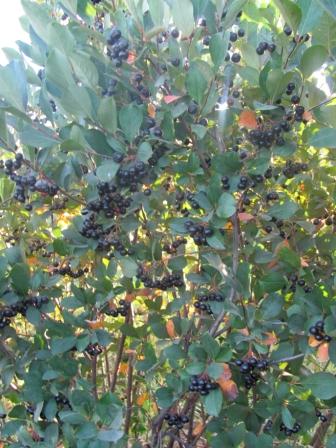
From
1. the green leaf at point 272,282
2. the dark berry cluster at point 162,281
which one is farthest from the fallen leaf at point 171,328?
the green leaf at point 272,282

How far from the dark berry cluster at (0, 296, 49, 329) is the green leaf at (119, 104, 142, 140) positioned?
1.94ft

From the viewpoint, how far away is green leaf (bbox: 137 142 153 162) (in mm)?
1348

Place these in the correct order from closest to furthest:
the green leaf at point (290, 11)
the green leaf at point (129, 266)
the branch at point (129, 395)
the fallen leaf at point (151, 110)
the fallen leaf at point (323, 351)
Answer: the green leaf at point (290, 11), the fallen leaf at point (323, 351), the fallen leaf at point (151, 110), the green leaf at point (129, 266), the branch at point (129, 395)

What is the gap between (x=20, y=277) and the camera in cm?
154

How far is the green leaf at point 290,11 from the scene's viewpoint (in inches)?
50.4

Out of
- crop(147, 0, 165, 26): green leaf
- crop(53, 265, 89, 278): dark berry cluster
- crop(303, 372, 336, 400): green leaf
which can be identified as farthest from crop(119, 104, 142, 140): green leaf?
crop(303, 372, 336, 400): green leaf

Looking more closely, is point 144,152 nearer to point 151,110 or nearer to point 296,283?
point 151,110

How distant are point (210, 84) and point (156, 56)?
240mm

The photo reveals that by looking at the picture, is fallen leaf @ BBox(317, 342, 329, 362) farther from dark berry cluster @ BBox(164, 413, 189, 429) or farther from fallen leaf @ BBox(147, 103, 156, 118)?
fallen leaf @ BBox(147, 103, 156, 118)

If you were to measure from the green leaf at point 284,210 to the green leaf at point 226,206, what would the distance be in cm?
20

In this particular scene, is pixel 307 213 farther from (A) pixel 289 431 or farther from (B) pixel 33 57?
(B) pixel 33 57

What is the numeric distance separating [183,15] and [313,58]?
352 millimetres

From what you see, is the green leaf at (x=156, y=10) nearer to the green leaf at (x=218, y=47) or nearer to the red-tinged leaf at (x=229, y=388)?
the green leaf at (x=218, y=47)

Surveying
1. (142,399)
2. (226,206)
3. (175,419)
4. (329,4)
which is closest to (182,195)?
(226,206)
